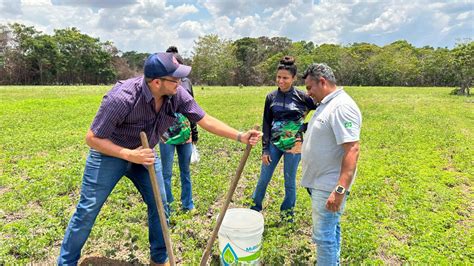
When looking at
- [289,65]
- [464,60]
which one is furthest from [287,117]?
[464,60]

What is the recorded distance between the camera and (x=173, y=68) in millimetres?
2883

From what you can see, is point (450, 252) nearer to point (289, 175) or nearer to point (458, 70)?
point (289, 175)

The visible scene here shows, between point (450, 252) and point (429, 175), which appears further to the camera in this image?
point (429, 175)

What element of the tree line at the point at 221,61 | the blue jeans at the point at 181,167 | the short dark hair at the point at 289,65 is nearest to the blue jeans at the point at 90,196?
the blue jeans at the point at 181,167

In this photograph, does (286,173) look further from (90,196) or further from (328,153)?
(90,196)

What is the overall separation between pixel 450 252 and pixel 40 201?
604cm

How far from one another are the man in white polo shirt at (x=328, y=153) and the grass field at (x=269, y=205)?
0.74 m

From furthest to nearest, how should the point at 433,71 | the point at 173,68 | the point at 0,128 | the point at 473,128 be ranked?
the point at 433,71 < the point at 473,128 < the point at 0,128 < the point at 173,68

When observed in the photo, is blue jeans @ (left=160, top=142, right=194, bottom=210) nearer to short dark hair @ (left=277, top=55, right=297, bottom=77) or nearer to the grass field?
the grass field

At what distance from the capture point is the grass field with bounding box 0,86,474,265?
405 cm

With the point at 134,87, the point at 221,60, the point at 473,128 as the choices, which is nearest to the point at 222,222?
the point at 134,87

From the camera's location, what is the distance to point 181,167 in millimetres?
5043

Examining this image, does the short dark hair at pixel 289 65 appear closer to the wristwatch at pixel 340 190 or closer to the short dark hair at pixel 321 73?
the short dark hair at pixel 321 73

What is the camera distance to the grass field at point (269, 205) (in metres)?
4.05
